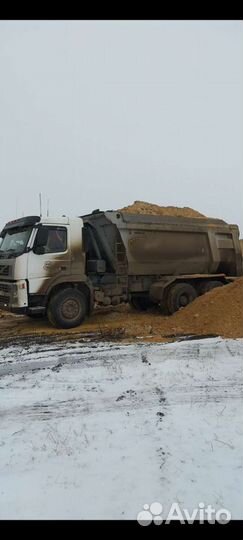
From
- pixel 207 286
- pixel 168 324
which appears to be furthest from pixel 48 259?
pixel 207 286

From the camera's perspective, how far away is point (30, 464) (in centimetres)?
343

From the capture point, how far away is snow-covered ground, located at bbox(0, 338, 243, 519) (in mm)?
2961

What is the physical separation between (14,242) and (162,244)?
159 inches

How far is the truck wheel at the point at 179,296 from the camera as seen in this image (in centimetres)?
1077

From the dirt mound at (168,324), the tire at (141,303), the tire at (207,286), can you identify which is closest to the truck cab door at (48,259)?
the dirt mound at (168,324)

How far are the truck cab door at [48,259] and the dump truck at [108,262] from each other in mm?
23

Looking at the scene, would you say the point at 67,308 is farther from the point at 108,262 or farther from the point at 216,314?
the point at 216,314

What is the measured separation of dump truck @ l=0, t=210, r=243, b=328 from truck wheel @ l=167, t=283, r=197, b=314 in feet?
0.08

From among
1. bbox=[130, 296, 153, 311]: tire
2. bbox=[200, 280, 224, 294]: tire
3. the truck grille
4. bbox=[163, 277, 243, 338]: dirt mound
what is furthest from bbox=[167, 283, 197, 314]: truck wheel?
the truck grille

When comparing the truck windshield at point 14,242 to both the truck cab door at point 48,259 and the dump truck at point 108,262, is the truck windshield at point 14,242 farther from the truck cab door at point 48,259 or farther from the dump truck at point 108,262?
the truck cab door at point 48,259

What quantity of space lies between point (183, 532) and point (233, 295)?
7.85 m

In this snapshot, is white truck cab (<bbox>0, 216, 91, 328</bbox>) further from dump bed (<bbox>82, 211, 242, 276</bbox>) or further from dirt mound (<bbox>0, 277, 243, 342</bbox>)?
dump bed (<bbox>82, 211, 242, 276</bbox>)

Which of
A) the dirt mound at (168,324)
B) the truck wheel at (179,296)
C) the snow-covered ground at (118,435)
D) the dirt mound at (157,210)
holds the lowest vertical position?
the snow-covered ground at (118,435)

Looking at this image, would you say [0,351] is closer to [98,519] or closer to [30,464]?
[30,464]
